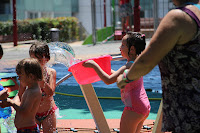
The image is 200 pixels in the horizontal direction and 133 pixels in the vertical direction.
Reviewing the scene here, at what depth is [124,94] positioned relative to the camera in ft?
9.87

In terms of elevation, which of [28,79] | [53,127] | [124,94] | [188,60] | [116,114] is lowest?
[116,114]

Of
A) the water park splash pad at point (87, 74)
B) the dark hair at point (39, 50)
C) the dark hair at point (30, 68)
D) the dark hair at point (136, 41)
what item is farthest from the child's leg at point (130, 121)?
the dark hair at point (39, 50)

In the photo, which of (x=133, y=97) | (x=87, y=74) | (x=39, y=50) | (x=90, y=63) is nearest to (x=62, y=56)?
(x=39, y=50)

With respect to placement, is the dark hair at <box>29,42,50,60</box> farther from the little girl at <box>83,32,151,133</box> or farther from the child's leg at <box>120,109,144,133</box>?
the child's leg at <box>120,109,144,133</box>

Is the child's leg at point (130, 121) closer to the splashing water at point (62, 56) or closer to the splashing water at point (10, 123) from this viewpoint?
the splashing water at point (62, 56)

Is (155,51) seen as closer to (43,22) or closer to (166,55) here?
(166,55)

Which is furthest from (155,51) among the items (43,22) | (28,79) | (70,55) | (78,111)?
(43,22)

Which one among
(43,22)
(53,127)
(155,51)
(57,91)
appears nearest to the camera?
(155,51)

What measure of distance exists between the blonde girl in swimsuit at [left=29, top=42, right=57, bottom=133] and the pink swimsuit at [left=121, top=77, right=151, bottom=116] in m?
0.77

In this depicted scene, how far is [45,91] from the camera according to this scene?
3.36m

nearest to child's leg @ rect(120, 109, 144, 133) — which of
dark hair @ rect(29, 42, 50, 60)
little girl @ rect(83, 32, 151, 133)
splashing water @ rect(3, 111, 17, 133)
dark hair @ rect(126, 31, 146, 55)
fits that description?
little girl @ rect(83, 32, 151, 133)

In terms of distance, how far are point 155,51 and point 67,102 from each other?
4928mm

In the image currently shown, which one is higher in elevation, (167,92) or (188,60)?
(188,60)

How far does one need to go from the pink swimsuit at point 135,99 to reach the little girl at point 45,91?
0.77m
